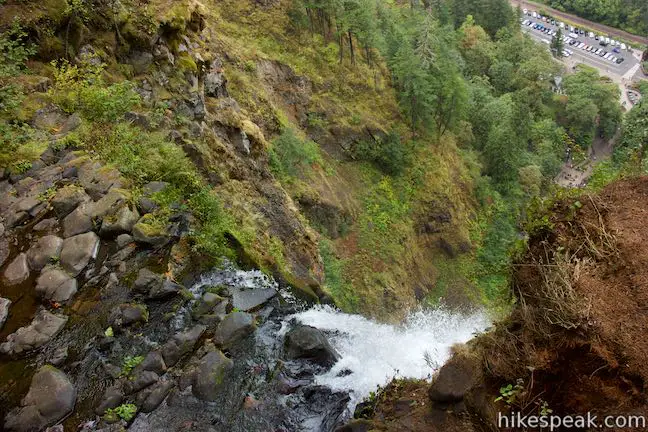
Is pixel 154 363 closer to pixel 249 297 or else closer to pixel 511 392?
pixel 249 297

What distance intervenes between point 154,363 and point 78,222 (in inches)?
134

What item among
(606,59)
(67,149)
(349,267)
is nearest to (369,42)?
(349,267)

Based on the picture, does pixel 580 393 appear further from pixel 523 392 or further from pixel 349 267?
pixel 349 267

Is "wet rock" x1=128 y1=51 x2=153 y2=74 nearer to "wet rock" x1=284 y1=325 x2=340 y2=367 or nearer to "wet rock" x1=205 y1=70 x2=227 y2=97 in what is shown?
"wet rock" x1=205 y1=70 x2=227 y2=97

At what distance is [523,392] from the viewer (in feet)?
18.6

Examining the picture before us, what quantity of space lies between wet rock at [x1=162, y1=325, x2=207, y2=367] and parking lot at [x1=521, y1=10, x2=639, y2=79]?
81.1 metres

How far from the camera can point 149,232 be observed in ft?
27.7

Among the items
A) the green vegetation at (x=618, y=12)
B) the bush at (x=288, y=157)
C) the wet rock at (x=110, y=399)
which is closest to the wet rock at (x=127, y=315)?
the wet rock at (x=110, y=399)

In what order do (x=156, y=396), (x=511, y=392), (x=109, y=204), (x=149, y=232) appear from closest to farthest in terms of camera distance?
(x=511, y=392) → (x=156, y=396) → (x=149, y=232) → (x=109, y=204)

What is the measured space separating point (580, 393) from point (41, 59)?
14.1 metres

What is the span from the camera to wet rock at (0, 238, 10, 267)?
7.81 metres

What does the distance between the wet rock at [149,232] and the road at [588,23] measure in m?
87.8

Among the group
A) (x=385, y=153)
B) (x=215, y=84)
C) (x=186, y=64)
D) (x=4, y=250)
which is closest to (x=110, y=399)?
(x=4, y=250)

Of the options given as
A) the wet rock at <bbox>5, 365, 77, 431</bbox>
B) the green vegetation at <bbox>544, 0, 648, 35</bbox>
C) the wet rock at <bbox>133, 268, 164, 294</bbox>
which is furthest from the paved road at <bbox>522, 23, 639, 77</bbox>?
the wet rock at <bbox>5, 365, 77, 431</bbox>
